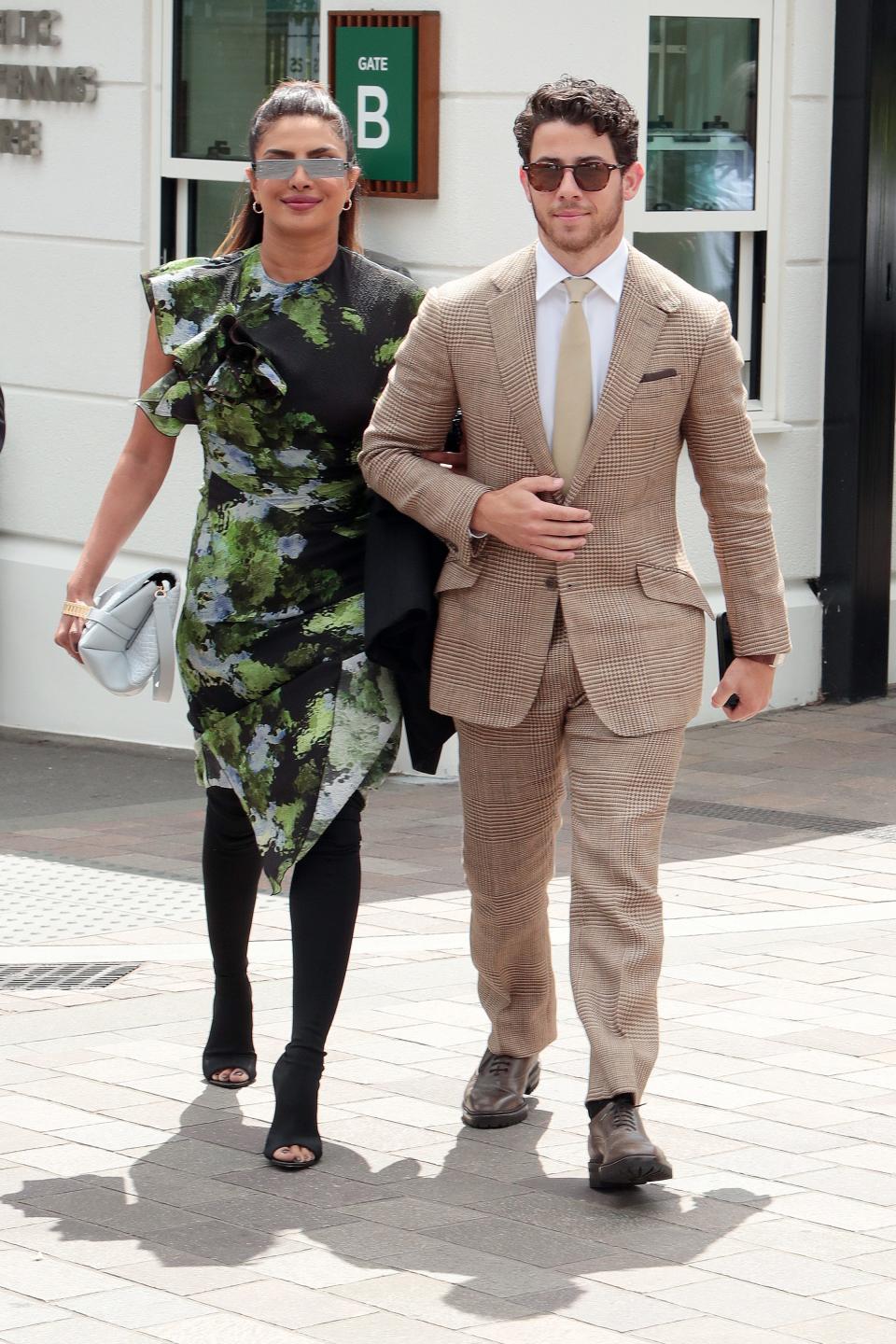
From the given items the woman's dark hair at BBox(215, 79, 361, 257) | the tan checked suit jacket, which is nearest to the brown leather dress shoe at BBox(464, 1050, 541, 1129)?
the tan checked suit jacket

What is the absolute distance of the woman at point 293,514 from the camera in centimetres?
487

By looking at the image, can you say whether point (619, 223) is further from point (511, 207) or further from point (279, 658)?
point (511, 207)

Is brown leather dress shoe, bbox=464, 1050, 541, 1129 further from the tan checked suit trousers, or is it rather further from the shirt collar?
the shirt collar

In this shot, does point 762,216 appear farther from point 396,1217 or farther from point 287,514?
point 396,1217

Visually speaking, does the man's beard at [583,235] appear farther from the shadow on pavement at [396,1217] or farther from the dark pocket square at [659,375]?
the shadow on pavement at [396,1217]

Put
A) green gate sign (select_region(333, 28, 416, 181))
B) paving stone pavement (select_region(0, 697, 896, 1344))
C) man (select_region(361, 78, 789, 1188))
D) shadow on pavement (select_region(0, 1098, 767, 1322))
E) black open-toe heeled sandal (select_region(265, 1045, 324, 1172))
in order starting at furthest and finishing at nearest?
1. green gate sign (select_region(333, 28, 416, 181))
2. black open-toe heeled sandal (select_region(265, 1045, 324, 1172))
3. man (select_region(361, 78, 789, 1188))
4. shadow on pavement (select_region(0, 1098, 767, 1322))
5. paving stone pavement (select_region(0, 697, 896, 1344))

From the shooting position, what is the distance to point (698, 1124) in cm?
506

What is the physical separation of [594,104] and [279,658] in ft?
4.08

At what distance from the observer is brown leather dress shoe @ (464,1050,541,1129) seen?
5043mm

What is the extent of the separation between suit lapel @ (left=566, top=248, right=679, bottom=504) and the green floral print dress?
0.53m

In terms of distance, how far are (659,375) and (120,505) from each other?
1219 millimetres

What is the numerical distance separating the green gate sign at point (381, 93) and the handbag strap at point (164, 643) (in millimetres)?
4244

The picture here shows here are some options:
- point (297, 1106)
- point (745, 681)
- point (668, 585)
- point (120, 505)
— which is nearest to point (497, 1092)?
point (297, 1106)

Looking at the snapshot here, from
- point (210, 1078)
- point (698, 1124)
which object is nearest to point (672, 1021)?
point (698, 1124)
